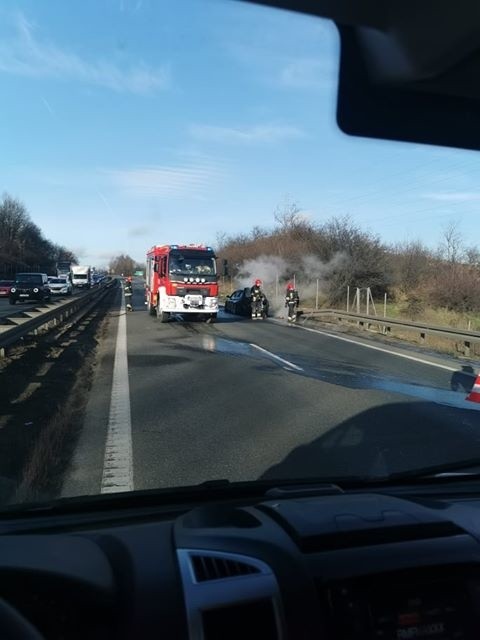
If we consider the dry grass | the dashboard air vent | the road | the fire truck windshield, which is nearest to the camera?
the dashboard air vent

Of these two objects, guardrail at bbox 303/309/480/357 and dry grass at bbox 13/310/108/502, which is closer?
dry grass at bbox 13/310/108/502

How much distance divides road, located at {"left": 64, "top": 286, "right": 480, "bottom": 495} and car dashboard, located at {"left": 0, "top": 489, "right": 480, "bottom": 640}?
9.30ft

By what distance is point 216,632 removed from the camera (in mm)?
1861

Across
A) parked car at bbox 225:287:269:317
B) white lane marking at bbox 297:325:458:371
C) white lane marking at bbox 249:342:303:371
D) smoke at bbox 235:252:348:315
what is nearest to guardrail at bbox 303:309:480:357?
white lane marking at bbox 297:325:458:371

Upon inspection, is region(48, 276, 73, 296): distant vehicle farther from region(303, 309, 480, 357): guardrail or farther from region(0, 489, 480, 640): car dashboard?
region(0, 489, 480, 640): car dashboard

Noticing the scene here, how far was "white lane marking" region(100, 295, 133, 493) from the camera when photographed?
525cm

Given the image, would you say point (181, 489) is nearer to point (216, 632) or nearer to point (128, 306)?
point (216, 632)

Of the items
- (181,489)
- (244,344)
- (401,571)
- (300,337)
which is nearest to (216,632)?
(401,571)

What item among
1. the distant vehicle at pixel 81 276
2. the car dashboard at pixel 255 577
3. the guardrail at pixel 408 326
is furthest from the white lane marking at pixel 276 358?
the distant vehicle at pixel 81 276

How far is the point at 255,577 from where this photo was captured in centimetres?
198

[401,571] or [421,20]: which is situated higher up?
[421,20]

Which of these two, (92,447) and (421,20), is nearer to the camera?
(421,20)

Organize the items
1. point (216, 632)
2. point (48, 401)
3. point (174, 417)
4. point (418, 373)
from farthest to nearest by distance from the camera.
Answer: point (418, 373)
point (48, 401)
point (174, 417)
point (216, 632)

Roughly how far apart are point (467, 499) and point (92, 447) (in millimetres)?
4237
